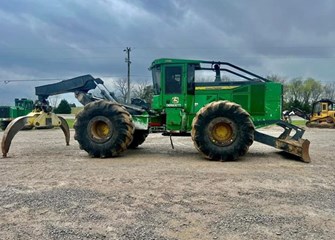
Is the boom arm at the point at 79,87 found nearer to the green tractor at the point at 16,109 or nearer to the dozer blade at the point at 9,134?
the dozer blade at the point at 9,134

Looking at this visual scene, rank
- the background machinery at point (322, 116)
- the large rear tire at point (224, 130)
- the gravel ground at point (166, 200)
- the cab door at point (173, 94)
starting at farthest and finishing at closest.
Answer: the background machinery at point (322, 116)
the cab door at point (173, 94)
the large rear tire at point (224, 130)
the gravel ground at point (166, 200)

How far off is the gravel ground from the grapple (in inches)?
56.4

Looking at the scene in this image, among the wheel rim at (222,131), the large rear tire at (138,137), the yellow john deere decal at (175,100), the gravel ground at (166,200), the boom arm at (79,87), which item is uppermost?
the boom arm at (79,87)

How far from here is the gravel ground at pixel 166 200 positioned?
410 centimetres

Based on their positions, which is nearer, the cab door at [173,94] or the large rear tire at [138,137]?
the cab door at [173,94]

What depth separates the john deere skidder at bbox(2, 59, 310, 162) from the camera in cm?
913

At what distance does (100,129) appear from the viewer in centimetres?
1004

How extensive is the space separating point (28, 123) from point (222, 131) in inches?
236

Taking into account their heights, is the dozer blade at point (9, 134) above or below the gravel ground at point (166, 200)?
above

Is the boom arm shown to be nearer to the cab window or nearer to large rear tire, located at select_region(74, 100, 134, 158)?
large rear tire, located at select_region(74, 100, 134, 158)

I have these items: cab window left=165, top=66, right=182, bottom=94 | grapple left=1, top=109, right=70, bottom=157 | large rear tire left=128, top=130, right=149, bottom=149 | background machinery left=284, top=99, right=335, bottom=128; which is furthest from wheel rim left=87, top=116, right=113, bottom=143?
→ background machinery left=284, top=99, right=335, bottom=128

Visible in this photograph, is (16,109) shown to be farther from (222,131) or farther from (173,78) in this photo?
(222,131)

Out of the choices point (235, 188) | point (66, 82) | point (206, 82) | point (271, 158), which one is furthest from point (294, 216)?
point (66, 82)

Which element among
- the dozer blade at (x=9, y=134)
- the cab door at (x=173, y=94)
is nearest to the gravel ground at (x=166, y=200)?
the dozer blade at (x=9, y=134)
